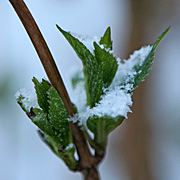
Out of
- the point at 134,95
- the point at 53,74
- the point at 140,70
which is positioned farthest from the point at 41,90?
the point at 134,95

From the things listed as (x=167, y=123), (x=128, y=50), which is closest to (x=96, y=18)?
(x=128, y=50)

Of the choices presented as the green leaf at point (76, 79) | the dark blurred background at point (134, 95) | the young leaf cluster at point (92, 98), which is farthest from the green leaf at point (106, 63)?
the dark blurred background at point (134, 95)

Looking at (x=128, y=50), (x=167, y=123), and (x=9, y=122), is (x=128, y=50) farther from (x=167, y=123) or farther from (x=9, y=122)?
(x=9, y=122)

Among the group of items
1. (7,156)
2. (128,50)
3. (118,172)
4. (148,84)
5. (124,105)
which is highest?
(128,50)

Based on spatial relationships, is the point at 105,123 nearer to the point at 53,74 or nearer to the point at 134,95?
the point at 53,74

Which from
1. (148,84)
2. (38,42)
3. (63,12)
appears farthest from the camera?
(63,12)

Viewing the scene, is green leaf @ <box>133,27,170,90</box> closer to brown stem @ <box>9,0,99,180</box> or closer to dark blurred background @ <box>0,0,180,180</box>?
brown stem @ <box>9,0,99,180</box>
